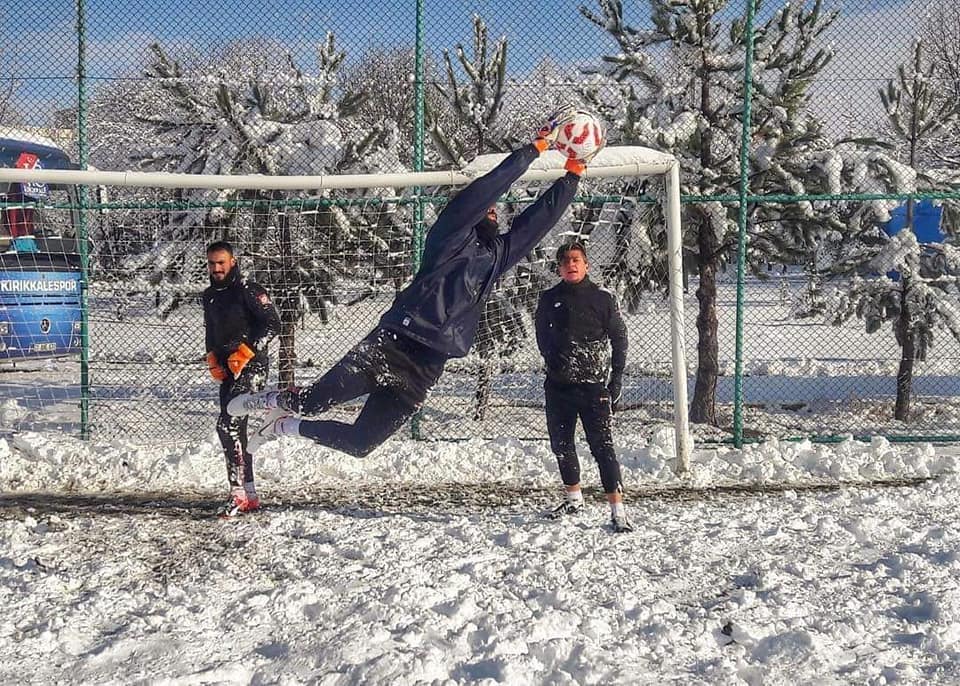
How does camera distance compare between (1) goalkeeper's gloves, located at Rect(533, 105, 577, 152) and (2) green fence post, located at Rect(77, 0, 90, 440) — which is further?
(2) green fence post, located at Rect(77, 0, 90, 440)

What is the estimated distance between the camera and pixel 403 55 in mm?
8656

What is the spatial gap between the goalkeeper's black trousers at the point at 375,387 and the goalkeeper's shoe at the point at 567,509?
1.49 metres

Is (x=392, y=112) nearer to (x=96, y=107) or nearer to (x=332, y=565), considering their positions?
(x=96, y=107)

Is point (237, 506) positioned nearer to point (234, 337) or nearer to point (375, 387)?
point (234, 337)

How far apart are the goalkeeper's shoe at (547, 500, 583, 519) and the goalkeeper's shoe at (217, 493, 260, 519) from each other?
6.85 ft

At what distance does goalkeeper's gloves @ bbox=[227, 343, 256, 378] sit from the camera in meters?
5.57

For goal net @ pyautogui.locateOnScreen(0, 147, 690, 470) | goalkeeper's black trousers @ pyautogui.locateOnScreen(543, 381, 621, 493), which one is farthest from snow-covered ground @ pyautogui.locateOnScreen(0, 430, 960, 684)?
goal net @ pyautogui.locateOnScreen(0, 147, 690, 470)

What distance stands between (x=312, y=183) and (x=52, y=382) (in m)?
4.15

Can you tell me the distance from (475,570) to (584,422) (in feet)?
4.69

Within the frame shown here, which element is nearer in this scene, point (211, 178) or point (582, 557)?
point (582, 557)

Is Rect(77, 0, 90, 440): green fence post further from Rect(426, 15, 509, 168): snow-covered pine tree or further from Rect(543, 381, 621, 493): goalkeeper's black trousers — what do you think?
Rect(543, 381, 621, 493): goalkeeper's black trousers

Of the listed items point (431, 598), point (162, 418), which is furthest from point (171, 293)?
point (431, 598)

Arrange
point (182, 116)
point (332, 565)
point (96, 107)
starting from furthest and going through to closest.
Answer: point (182, 116) → point (96, 107) → point (332, 565)

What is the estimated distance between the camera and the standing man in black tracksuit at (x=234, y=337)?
5.78 meters
